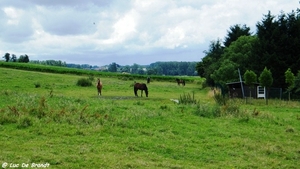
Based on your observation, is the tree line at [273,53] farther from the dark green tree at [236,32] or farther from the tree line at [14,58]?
the tree line at [14,58]

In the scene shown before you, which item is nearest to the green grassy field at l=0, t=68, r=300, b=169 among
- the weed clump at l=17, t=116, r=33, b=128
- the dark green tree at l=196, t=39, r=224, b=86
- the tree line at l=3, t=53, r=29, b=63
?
the weed clump at l=17, t=116, r=33, b=128

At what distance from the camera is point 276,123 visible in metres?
16.6

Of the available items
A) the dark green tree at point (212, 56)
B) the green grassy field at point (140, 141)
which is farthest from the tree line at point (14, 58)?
the green grassy field at point (140, 141)

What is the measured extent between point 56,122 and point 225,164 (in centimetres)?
635

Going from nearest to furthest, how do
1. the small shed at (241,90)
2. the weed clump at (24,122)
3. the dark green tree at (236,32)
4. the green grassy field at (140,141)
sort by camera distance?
the green grassy field at (140,141), the weed clump at (24,122), the small shed at (241,90), the dark green tree at (236,32)

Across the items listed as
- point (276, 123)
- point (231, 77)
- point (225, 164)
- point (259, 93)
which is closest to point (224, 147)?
point (225, 164)

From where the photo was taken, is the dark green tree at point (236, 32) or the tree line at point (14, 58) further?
the tree line at point (14, 58)

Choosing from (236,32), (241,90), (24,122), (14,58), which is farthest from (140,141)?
(14,58)

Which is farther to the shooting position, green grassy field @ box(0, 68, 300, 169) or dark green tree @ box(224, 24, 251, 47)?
dark green tree @ box(224, 24, 251, 47)

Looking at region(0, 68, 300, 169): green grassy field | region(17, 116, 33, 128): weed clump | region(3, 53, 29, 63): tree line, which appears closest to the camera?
region(0, 68, 300, 169): green grassy field

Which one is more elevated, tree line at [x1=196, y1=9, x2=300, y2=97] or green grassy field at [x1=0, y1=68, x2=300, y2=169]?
tree line at [x1=196, y1=9, x2=300, y2=97]

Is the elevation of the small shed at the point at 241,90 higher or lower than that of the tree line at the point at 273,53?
lower

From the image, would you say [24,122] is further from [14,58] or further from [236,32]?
[14,58]

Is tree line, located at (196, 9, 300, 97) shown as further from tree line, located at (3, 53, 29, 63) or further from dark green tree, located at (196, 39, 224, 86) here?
tree line, located at (3, 53, 29, 63)
